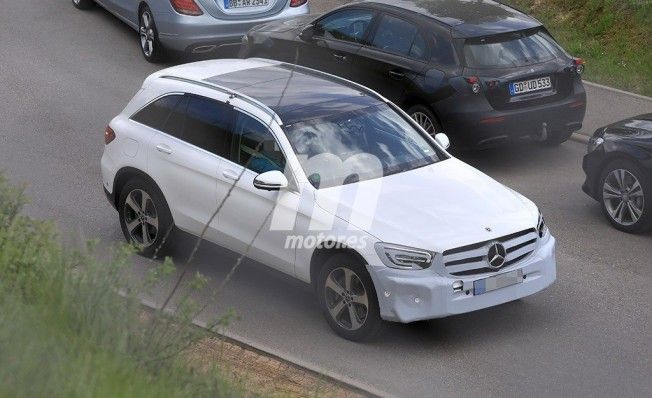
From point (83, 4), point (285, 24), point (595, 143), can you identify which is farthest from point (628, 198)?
point (83, 4)

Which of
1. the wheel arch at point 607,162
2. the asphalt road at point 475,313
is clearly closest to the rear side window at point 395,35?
the asphalt road at point 475,313

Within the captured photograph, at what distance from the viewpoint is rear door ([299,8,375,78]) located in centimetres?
1529

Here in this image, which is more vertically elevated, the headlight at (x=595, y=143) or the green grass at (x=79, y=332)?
the green grass at (x=79, y=332)

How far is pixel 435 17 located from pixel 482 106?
4.18ft

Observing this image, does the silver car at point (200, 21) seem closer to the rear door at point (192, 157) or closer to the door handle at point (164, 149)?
the rear door at point (192, 157)

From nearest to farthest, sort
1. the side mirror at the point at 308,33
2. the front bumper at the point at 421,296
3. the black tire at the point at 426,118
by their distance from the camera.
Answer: the front bumper at the point at 421,296 → the black tire at the point at 426,118 → the side mirror at the point at 308,33

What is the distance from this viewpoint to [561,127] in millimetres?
14430

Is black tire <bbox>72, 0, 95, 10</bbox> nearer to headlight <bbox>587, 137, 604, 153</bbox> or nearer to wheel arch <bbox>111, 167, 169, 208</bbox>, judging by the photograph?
wheel arch <bbox>111, 167, 169, 208</bbox>

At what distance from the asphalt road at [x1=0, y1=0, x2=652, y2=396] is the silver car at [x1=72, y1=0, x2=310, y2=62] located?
866mm

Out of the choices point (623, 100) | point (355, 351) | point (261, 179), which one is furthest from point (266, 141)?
point (623, 100)

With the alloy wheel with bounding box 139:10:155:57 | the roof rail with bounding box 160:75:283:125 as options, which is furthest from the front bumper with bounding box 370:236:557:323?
A: the alloy wheel with bounding box 139:10:155:57

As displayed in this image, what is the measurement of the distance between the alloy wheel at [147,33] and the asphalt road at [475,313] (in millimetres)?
964

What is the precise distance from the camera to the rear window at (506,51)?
14.1 meters

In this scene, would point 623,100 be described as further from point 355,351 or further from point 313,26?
point 355,351
